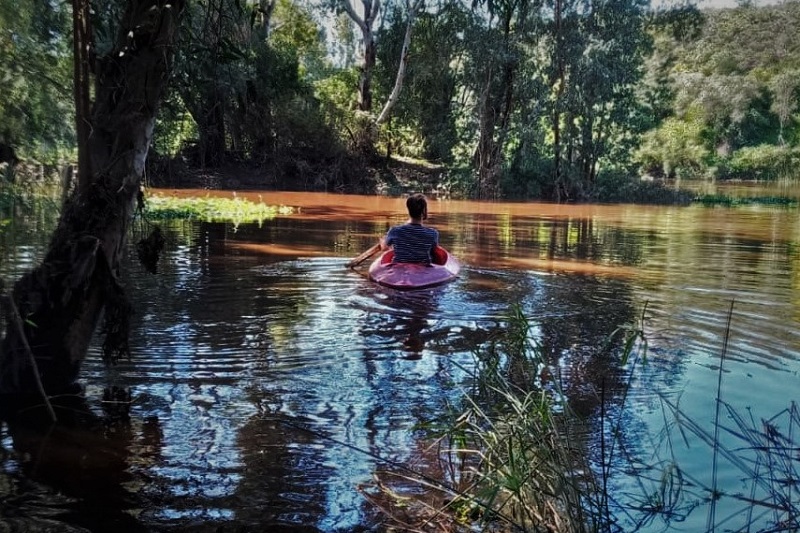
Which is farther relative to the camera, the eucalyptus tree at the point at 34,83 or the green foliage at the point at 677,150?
the green foliage at the point at 677,150

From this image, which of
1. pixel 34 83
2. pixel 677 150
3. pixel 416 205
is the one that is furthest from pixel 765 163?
pixel 34 83

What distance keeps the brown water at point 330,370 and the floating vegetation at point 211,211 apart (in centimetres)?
456

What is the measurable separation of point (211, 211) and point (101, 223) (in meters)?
14.4

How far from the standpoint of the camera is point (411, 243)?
9.55 metres

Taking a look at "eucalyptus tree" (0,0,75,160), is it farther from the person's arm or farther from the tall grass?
the person's arm

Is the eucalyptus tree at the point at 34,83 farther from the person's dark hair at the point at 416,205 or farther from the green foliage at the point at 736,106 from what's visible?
the green foliage at the point at 736,106

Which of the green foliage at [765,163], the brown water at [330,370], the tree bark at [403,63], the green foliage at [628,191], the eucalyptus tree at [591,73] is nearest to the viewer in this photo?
the brown water at [330,370]

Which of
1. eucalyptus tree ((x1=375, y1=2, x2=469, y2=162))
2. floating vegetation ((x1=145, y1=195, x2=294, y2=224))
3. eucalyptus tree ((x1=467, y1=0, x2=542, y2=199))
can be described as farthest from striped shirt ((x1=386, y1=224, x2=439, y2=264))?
eucalyptus tree ((x1=375, y1=2, x2=469, y2=162))

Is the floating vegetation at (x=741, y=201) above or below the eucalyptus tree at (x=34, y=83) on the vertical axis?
below

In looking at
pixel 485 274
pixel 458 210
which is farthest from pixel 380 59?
pixel 485 274

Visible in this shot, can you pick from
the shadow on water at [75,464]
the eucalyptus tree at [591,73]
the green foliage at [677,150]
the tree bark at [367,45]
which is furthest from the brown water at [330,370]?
the green foliage at [677,150]

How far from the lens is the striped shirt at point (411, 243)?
950cm

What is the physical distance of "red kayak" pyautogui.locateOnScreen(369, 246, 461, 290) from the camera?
9219 mm

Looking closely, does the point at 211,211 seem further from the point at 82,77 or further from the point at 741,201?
the point at 741,201
